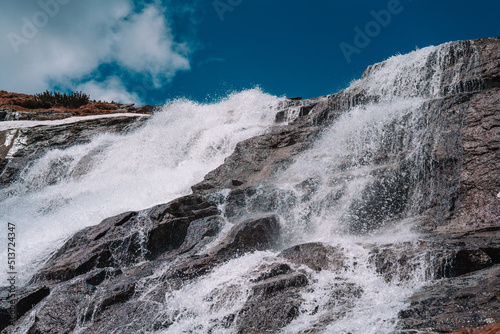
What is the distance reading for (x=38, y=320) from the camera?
6.24m

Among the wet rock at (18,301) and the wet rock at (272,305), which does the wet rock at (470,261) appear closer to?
the wet rock at (272,305)

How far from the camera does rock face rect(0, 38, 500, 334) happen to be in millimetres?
4918

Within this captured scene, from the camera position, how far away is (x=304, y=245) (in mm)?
6652

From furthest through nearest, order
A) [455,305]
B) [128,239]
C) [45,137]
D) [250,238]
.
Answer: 1. [45,137]
2. [128,239]
3. [250,238]
4. [455,305]

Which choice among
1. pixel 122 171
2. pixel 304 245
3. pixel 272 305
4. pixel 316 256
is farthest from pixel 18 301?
pixel 122 171

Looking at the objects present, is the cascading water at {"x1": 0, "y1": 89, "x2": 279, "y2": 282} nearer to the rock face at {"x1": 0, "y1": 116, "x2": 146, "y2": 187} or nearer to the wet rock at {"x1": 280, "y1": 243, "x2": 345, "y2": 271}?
the rock face at {"x1": 0, "y1": 116, "x2": 146, "y2": 187}

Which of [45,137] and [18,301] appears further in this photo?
[45,137]

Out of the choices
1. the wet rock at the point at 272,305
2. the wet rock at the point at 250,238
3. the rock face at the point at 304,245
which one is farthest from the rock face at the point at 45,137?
the wet rock at the point at 272,305

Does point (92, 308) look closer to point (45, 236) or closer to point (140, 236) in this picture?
point (140, 236)

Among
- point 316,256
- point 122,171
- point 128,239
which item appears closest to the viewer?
point 316,256

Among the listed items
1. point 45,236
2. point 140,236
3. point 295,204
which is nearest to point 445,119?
point 295,204

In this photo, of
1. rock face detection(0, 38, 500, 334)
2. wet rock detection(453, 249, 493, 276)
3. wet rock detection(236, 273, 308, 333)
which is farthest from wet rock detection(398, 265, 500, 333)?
wet rock detection(236, 273, 308, 333)

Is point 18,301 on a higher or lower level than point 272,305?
higher

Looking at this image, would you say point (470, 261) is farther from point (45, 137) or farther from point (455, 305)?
point (45, 137)
